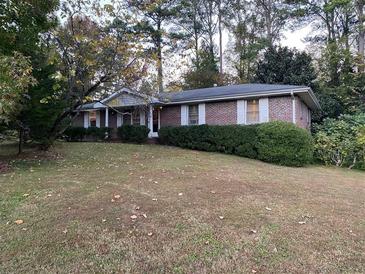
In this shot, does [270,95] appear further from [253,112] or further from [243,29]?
[243,29]

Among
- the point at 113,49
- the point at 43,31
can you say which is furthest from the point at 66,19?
the point at 113,49

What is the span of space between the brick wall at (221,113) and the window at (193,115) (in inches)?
28.1

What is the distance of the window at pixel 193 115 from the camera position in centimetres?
1716

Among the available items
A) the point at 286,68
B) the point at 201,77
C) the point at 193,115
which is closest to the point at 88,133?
the point at 193,115

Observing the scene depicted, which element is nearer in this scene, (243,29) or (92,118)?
(92,118)

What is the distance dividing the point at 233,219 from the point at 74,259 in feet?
7.85

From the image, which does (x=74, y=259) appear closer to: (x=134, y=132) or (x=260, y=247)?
(x=260, y=247)

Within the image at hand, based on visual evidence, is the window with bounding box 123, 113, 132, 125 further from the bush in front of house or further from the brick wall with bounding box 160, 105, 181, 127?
the brick wall with bounding box 160, 105, 181, 127

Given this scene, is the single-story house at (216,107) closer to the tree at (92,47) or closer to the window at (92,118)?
the window at (92,118)

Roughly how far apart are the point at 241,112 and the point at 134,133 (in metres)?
6.20

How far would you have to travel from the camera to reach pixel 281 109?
14.6m

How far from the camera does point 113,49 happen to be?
1009 cm

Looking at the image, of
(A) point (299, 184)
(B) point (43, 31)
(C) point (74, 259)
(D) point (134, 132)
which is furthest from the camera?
(D) point (134, 132)

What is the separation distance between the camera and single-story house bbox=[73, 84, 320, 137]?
14.5 metres
